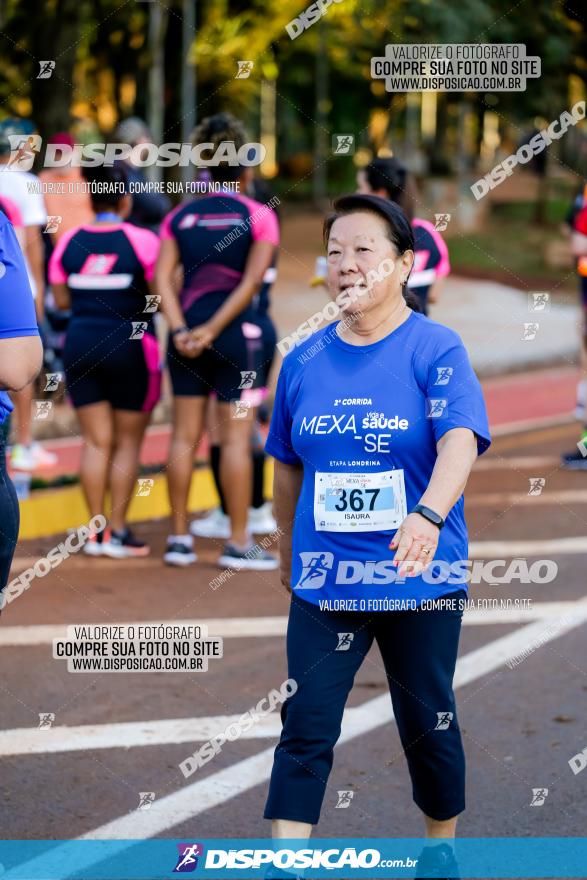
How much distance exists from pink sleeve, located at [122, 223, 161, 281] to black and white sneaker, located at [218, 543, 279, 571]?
1.51 m

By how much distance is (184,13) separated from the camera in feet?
82.8

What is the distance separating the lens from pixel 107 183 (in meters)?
7.56

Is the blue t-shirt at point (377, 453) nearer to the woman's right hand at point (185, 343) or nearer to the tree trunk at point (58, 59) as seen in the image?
the woman's right hand at point (185, 343)

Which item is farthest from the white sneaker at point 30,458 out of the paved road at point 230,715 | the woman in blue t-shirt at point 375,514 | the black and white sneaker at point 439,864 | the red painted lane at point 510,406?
the black and white sneaker at point 439,864

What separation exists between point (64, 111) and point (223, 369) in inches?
456

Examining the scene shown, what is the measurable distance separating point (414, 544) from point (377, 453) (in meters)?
0.34

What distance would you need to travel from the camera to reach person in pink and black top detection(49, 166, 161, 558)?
7.70 meters

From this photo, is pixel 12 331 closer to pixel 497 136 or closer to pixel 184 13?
pixel 184 13

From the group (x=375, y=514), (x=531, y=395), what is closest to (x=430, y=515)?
(x=375, y=514)

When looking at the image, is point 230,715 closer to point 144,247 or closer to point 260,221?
point 260,221

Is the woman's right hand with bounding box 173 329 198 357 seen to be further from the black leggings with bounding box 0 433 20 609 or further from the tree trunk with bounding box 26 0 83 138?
the tree trunk with bounding box 26 0 83 138

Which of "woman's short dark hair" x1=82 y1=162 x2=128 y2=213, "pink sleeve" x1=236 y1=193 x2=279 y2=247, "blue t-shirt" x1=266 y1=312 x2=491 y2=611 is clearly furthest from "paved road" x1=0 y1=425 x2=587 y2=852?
"woman's short dark hair" x1=82 y1=162 x2=128 y2=213

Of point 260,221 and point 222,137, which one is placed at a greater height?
point 222,137

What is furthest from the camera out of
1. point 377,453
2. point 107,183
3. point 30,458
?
point 30,458
